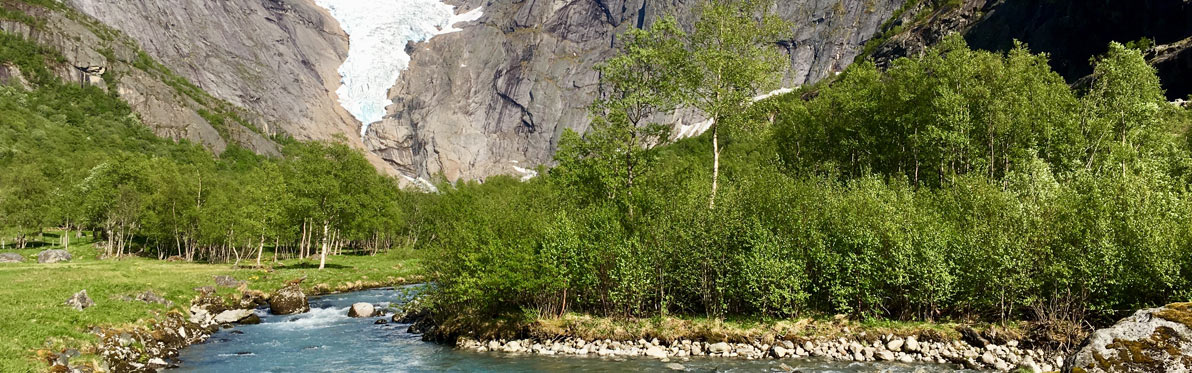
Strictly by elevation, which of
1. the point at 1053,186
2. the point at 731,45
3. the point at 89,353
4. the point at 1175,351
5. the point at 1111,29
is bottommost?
the point at 89,353

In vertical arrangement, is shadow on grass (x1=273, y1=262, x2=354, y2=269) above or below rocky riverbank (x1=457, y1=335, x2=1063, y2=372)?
above

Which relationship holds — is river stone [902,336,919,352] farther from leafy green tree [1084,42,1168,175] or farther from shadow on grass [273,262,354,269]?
shadow on grass [273,262,354,269]

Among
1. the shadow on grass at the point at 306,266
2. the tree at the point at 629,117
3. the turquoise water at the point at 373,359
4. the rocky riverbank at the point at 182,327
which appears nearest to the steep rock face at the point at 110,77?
the shadow on grass at the point at 306,266

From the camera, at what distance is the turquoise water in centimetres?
2692

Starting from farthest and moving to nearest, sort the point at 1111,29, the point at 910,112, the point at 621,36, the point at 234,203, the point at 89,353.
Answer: the point at 1111,29, the point at 234,203, the point at 910,112, the point at 621,36, the point at 89,353

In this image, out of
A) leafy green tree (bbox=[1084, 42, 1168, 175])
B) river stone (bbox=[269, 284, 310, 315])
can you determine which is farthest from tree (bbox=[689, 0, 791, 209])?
river stone (bbox=[269, 284, 310, 315])

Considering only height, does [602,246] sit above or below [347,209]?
below

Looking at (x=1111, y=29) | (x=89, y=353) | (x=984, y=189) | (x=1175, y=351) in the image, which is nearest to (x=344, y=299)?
(x=89, y=353)

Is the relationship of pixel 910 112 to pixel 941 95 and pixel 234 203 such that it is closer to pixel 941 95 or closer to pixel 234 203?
pixel 941 95

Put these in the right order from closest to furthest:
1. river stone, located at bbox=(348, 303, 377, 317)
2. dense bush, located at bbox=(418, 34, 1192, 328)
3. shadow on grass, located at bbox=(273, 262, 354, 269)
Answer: dense bush, located at bbox=(418, 34, 1192, 328) < river stone, located at bbox=(348, 303, 377, 317) < shadow on grass, located at bbox=(273, 262, 354, 269)

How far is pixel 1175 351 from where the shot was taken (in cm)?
1209

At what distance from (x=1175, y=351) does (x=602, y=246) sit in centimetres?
2354

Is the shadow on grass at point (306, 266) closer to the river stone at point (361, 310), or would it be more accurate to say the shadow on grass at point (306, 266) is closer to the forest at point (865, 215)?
the river stone at point (361, 310)

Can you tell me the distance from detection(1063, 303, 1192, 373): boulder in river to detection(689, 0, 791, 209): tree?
26.3m
